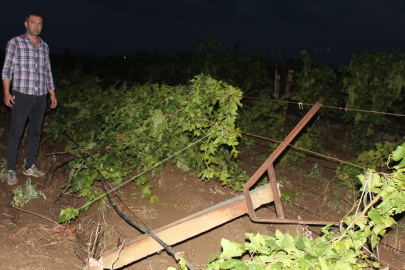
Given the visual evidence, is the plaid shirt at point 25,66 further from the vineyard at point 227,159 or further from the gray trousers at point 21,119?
the vineyard at point 227,159

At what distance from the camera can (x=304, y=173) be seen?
5742 mm

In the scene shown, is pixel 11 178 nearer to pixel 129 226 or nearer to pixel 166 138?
pixel 129 226

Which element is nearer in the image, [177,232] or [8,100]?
[177,232]

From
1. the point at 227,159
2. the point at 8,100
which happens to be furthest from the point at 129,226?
the point at 8,100

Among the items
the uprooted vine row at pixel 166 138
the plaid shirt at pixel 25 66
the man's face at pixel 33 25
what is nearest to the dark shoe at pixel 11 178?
the uprooted vine row at pixel 166 138

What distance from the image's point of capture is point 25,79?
140 inches

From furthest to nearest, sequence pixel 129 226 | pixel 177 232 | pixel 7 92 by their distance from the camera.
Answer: pixel 7 92 → pixel 129 226 → pixel 177 232

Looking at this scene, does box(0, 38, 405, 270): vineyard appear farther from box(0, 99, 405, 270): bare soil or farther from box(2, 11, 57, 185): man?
box(2, 11, 57, 185): man

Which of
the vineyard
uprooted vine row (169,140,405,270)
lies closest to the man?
the vineyard

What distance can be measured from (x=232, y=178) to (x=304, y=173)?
252 cm

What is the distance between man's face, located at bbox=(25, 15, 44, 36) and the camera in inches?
138

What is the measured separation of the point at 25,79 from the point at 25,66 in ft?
0.48

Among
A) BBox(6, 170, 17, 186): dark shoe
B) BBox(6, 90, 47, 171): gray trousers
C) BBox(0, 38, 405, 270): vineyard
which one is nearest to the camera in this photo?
BBox(0, 38, 405, 270): vineyard

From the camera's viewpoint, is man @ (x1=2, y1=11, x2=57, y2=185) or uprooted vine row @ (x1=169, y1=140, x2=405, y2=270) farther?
man @ (x1=2, y1=11, x2=57, y2=185)
